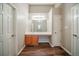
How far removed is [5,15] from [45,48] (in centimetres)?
128

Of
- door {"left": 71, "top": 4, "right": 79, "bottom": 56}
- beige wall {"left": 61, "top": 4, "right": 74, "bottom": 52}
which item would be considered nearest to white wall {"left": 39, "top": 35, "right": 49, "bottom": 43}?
beige wall {"left": 61, "top": 4, "right": 74, "bottom": 52}

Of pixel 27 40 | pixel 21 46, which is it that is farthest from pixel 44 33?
pixel 21 46

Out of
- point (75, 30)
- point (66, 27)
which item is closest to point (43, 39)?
point (66, 27)

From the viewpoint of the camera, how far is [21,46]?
306 centimetres

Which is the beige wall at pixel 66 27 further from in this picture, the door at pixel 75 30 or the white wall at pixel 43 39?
the white wall at pixel 43 39

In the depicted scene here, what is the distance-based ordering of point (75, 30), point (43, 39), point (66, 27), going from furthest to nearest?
1. point (43, 39)
2. point (66, 27)
3. point (75, 30)

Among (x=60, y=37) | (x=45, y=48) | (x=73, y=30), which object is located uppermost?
(x=73, y=30)

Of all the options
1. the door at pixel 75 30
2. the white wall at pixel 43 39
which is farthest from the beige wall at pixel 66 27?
the white wall at pixel 43 39

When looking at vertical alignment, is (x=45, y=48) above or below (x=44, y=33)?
below

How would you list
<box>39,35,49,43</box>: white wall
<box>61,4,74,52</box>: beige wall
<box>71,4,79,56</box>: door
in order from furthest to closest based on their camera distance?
<box>39,35,49,43</box>: white wall, <box>61,4,74,52</box>: beige wall, <box>71,4,79,56</box>: door

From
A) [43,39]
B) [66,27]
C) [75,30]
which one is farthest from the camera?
[43,39]

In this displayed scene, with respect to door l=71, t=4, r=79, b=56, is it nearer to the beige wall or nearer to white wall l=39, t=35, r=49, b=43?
the beige wall

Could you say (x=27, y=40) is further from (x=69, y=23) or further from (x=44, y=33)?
(x=69, y=23)

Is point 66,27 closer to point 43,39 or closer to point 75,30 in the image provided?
point 75,30
